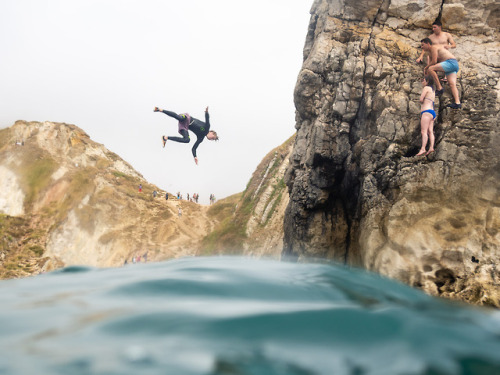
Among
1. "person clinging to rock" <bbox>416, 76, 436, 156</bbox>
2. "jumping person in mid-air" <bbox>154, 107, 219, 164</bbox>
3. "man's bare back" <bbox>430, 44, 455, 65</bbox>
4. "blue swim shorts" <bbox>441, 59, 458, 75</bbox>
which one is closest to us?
"person clinging to rock" <bbox>416, 76, 436, 156</bbox>

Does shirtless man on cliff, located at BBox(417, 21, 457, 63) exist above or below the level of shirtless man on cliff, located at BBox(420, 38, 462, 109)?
above

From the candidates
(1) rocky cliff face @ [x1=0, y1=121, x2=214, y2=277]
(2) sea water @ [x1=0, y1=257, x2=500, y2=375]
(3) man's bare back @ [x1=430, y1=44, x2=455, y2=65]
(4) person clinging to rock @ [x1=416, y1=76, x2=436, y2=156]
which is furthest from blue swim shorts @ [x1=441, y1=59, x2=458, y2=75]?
(1) rocky cliff face @ [x1=0, y1=121, x2=214, y2=277]

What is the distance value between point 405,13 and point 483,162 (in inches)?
203

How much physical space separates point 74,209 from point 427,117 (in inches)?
1411

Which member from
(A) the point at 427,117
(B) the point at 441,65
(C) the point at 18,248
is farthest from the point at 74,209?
(B) the point at 441,65

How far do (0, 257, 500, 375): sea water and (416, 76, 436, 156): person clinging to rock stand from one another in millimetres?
5451

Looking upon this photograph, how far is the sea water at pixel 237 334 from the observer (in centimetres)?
272

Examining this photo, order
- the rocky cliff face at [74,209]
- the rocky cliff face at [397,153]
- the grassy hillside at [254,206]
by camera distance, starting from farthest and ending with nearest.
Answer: the rocky cliff face at [74,209], the grassy hillside at [254,206], the rocky cliff face at [397,153]

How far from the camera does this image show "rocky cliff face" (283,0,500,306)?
27.2ft

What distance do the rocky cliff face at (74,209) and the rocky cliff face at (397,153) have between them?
81.4 feet

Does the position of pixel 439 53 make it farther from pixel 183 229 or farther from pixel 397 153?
pixel 183 229

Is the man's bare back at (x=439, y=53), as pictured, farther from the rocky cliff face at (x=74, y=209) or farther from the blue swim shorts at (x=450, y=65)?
the rocky cliff face at (x=74, y=209)

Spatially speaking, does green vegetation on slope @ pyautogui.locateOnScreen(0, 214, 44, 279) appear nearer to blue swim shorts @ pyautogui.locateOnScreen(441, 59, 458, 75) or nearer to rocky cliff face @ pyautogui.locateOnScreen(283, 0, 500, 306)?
rocky cliff face @ pyautogui.locateOnScreen(283, 0, 500, 306)

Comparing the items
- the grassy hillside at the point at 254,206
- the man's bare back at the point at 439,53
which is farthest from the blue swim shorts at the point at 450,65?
the grassy hillside at the point at 254,206
